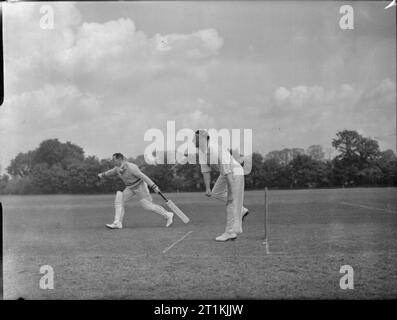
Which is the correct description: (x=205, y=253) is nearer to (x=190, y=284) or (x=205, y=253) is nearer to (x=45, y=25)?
(x=190, y=284)

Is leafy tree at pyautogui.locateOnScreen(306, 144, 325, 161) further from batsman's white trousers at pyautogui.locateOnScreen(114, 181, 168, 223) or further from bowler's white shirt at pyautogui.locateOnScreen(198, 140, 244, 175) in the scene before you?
batsman's white trousers at pyautogui.locateOnScreen(114, 181, 168, 223)

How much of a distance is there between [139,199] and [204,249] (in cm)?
99

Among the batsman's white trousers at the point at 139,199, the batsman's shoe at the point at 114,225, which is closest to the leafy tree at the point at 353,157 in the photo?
the batsman's white trousers at the point at 139,199

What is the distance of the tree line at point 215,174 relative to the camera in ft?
19.1

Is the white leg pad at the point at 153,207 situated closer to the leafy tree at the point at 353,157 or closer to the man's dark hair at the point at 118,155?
the man's dark hair at the point at 118,155

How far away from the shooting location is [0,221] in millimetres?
5926

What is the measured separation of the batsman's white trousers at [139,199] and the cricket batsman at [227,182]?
2.25ft

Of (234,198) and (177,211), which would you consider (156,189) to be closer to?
(177,211)

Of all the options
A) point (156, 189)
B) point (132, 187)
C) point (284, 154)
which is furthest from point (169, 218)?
point (284, 154)

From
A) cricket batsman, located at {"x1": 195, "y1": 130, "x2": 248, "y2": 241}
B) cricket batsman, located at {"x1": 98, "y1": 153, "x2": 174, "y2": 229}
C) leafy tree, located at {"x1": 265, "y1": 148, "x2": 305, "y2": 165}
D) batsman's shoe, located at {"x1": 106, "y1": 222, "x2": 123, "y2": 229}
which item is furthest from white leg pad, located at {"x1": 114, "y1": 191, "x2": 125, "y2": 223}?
leafy tree, located at {"x1": 265, "y1": 148, "x2": 305, "y2": 165}

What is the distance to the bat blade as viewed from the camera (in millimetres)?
6234

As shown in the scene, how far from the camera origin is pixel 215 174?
6039 millimetres
